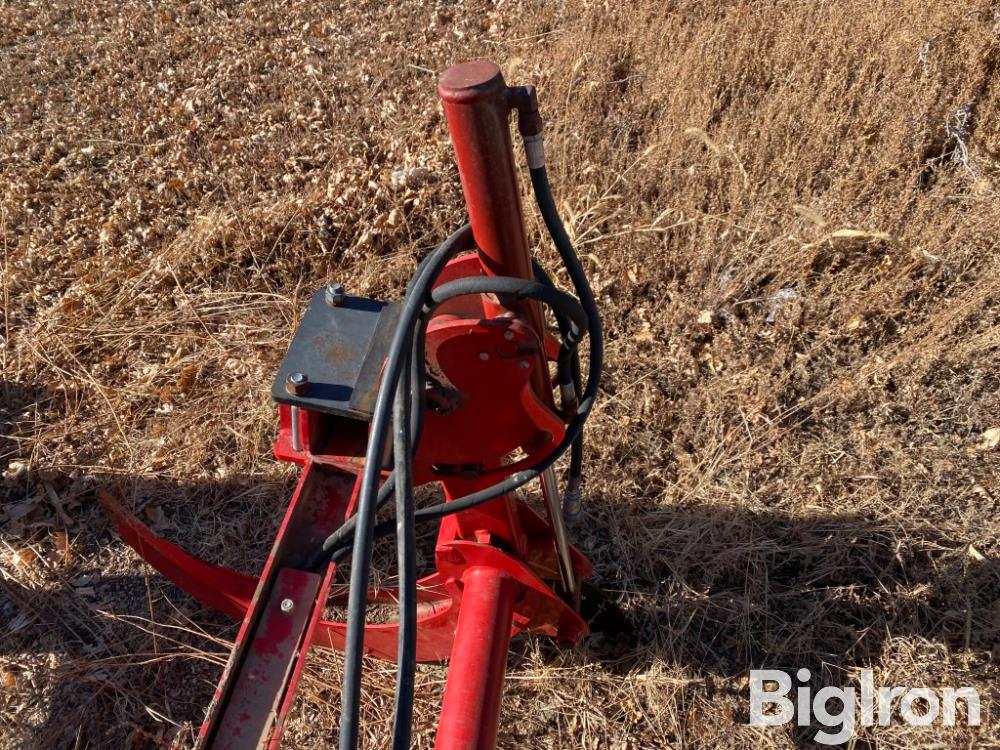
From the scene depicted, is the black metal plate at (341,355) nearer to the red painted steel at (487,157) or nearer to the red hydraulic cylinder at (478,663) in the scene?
the red painted steel at (487,157)

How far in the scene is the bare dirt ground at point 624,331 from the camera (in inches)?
89.3

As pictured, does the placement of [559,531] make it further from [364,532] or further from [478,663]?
[364,532]

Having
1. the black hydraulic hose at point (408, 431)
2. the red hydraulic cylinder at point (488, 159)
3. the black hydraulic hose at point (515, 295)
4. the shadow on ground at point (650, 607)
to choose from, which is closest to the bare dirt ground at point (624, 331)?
the shadow on ground at point (650, 607)

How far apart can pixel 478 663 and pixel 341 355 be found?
28.0 inches

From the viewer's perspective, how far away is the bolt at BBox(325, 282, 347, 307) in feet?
4.76

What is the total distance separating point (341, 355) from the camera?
4.56 ft

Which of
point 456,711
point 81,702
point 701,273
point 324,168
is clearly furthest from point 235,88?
point 456,711

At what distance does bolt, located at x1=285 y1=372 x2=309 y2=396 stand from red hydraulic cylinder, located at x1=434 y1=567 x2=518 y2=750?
0.68 meters

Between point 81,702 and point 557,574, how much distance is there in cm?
144

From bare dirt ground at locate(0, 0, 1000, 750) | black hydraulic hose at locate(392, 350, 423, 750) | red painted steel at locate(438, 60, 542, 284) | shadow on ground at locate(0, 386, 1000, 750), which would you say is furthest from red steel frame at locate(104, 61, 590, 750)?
bare dirt ground at locate(0, 0, 1000, 750)

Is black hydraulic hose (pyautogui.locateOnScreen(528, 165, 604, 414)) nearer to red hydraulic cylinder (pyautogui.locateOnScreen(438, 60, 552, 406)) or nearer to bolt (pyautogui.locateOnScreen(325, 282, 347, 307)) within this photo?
red hydraulic cylinder (pyautogui.locateOnScreen(438, 60, 552, 406))

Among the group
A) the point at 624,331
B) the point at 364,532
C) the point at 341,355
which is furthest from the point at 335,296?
the point at 624,331

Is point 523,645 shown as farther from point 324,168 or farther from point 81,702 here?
point 324,168

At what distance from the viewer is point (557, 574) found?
6.46ft
